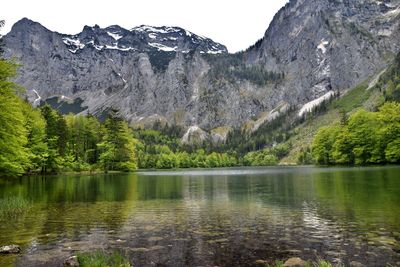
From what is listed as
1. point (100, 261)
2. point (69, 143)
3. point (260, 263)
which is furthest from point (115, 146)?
point (100, 261)

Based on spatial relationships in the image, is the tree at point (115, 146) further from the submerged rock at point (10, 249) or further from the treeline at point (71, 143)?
the submerged rock at point (10, 249)

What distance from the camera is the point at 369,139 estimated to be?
120 meters

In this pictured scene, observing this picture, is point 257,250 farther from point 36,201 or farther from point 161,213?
point 36,201

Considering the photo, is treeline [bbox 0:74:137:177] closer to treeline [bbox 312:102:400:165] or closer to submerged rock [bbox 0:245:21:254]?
submerged rock [bbox 0:245:21:254]

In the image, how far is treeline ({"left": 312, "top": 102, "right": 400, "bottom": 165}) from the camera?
361 feet

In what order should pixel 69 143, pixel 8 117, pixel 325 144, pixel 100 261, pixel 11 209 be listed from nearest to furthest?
pixel 100 261
pixel 11 209
pixel 8 117
pixel 69 143
pixel 325 144

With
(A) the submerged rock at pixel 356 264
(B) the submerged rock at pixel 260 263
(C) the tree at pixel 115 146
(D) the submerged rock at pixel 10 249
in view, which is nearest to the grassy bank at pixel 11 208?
(D) the submerged rock at pixel 10 249

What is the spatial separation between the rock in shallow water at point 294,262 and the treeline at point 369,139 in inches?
4040

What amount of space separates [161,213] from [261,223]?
9.44 m

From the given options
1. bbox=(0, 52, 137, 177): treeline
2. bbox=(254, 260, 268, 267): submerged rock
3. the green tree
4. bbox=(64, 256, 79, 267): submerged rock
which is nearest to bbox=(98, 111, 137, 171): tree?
bbox=(0, 52, 137, 177): treeline

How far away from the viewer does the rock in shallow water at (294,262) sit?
16355 millimetres

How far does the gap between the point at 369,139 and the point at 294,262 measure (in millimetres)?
114304

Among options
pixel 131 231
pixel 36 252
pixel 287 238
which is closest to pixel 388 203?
pixel 287 238

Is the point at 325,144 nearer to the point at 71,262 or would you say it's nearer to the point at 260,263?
the point at 260,263
